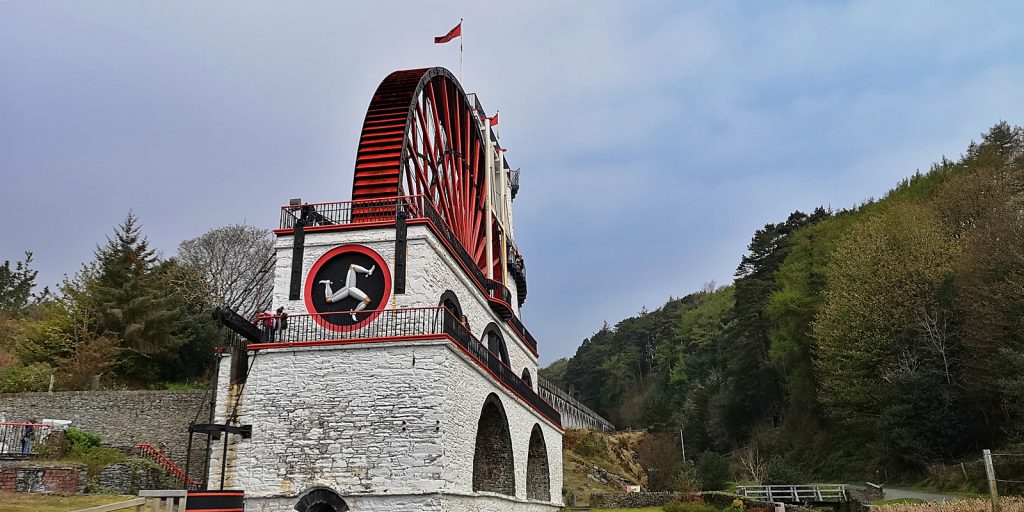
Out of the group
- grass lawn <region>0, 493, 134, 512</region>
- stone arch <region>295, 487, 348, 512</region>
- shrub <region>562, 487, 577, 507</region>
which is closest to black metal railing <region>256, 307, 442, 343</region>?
stone arch <region>295, 487, 348, 512</region>

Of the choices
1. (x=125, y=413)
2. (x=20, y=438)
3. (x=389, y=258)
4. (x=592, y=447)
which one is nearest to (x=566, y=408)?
(x=592, y=447)

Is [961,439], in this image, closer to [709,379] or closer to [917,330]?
[917,330]

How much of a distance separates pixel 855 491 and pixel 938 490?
277cm

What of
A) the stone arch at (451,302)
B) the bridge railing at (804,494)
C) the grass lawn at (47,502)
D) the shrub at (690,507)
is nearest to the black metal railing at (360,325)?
the stone arch at (451,302)

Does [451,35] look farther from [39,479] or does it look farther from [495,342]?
[39,479]

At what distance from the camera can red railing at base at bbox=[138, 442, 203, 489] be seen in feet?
61.6

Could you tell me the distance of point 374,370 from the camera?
16.0 metres

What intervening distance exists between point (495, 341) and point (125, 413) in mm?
11623

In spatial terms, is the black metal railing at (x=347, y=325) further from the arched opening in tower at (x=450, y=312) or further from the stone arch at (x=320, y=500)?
the stone arch at (x=320, y=500)

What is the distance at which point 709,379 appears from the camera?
203ft

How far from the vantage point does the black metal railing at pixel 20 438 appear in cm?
1780

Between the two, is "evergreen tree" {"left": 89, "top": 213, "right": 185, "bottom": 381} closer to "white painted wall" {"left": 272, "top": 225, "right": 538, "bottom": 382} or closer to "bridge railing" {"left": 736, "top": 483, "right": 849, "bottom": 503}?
"white painted wall" {"left": 272, "top": 225, "right": 538, "bottom": 382}

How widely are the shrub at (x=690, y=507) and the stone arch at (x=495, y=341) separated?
304 inches

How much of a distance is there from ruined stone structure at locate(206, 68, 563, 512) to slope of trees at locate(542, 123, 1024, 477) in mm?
16114
